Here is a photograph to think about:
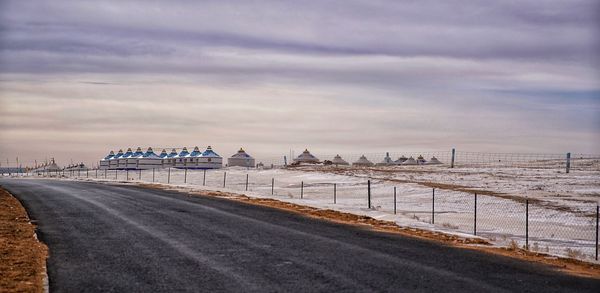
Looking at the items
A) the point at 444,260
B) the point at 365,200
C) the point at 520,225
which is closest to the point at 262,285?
the point at 444,260

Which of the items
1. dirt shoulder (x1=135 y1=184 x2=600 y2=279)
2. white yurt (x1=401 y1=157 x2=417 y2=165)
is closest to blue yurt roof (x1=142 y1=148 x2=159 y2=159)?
white yurt (x1=401 y1=157 x2=417 y2=165)

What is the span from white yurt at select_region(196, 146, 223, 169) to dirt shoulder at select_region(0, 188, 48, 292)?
76116mm

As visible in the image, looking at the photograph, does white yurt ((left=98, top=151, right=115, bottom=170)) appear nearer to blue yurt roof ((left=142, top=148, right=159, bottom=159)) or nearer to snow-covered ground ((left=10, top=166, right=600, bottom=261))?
blue yurt roof ((left=142, top=148, right=159, bottom=159))

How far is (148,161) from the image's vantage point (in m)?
106

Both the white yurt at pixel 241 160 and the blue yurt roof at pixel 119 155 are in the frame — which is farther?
the blue yurt roof at pixel 119 155

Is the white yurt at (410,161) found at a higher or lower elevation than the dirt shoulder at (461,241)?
higher

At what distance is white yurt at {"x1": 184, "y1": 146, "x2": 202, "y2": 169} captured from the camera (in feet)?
332

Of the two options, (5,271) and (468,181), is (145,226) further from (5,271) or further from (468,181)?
(468,181)

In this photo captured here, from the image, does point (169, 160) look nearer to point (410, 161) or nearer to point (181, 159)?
point (181, 159)

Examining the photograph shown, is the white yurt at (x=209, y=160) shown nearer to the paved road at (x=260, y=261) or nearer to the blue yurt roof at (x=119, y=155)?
the blue yurt roof at (x=119, y=155)

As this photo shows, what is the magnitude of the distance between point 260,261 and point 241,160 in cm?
9352

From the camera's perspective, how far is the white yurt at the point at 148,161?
105 metres

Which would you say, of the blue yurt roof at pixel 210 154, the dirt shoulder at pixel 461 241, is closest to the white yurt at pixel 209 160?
the blue yurt roof at pixel 210 154

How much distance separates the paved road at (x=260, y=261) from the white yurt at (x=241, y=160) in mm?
83176
